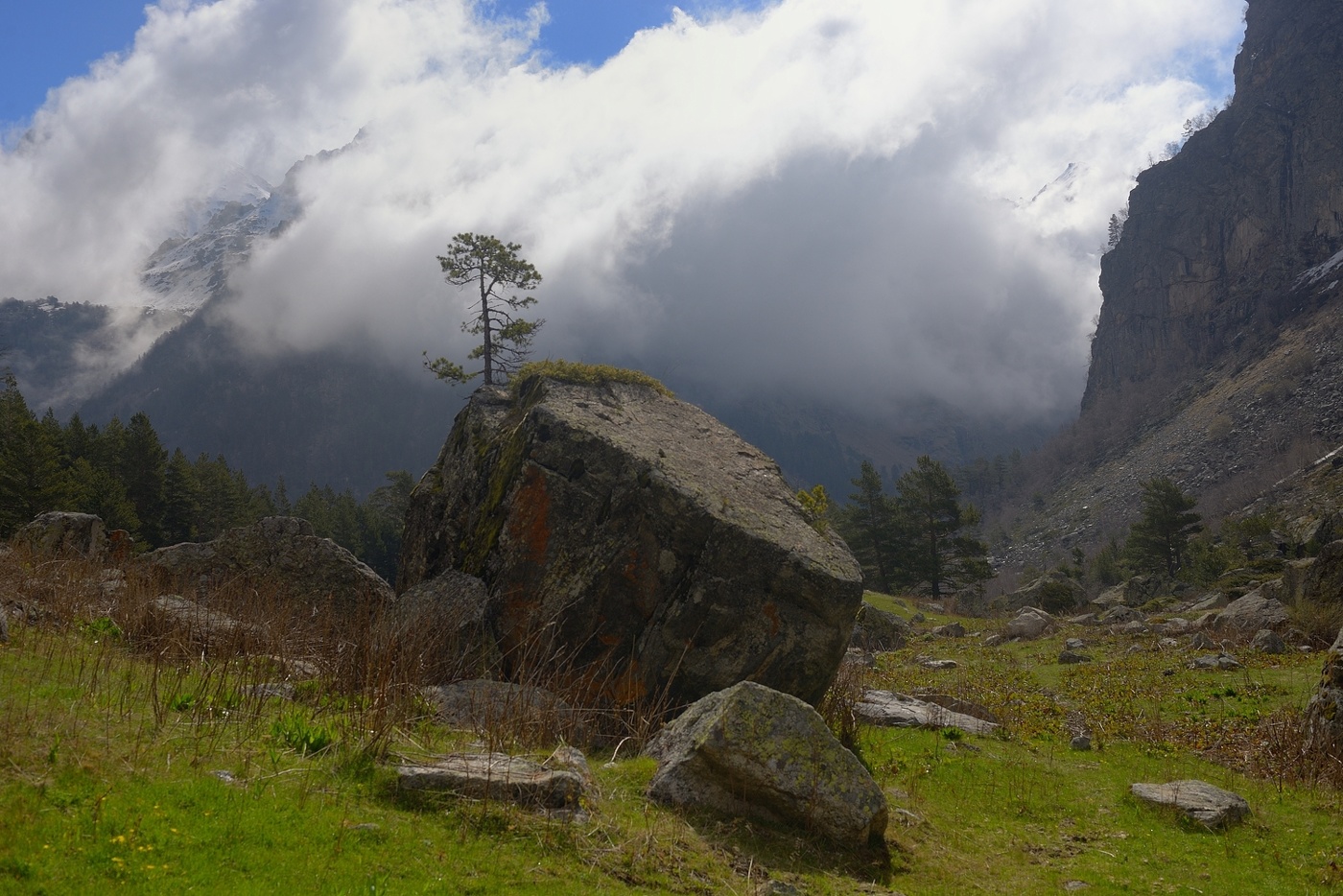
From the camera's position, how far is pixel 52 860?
5496 millimetres

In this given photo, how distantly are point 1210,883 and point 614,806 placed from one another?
6795 mm

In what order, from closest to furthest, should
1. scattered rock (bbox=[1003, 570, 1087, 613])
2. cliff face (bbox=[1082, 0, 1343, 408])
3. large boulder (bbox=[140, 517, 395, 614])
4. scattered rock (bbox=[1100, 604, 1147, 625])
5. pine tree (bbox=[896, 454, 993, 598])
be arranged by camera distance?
large boulder (bbox=[140, 517, 395, 614]) → scattered rock (bbox=[1100, 604, 1147, 625]) → scattered rock (bbox=[1003, 570, 1087, 613]) → pine tree (bbox=[896, 454, 993, 598]) → cliff face (bbox=[1082, 0, 1343, 408])

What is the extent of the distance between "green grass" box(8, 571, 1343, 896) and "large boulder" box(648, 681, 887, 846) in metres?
0.27

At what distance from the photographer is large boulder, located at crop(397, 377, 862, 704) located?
13.4 metres

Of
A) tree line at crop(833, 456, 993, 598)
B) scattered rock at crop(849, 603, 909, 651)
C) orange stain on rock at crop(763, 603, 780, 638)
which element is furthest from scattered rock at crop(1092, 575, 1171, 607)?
orange stain on rock at crop(763, 603, 780, 638)

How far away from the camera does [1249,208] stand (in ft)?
545

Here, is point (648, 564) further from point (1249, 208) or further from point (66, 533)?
point (1249, 208)

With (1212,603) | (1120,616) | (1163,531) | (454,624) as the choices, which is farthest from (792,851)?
(1163,531)

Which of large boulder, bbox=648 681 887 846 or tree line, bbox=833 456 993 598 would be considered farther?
tree line, bbox=833 456 993 598

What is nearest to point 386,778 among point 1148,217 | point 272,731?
point 272,731

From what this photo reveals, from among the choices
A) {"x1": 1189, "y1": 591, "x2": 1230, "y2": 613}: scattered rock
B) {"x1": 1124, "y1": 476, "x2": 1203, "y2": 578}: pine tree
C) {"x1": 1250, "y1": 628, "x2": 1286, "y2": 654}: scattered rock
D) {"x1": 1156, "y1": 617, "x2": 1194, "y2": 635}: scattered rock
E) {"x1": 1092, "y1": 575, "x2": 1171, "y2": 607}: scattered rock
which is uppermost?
{"x1": 1124, "y1": 476, "x2": 1203, "y2": 578}: pine tree

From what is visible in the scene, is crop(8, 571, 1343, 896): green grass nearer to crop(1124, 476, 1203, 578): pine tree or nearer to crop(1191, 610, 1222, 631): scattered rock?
crop(1191, 610, 1222, 631): scattered rock

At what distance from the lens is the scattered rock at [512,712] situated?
33.1 ft

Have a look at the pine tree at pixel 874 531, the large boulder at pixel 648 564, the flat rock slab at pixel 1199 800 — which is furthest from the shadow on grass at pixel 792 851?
the pine tree at pixel 874 531
